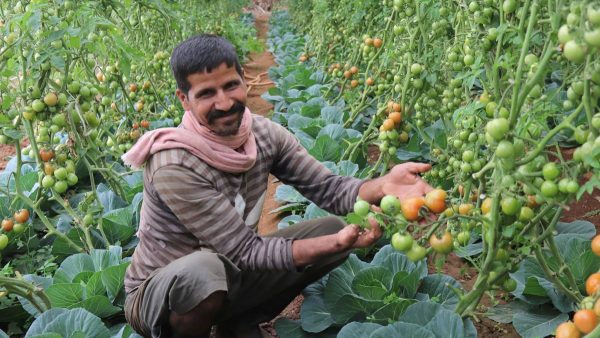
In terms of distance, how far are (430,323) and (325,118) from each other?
3.28 meters

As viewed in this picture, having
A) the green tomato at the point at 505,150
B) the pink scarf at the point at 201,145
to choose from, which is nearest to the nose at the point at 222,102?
the pink scarf at the point at 201,145

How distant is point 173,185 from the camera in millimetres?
2432

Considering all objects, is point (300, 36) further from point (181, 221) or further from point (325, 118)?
point (181, 221)

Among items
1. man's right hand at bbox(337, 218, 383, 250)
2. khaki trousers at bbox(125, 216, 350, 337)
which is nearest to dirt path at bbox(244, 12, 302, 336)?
khaki trousers at bbox(125, 216, 350, 337)

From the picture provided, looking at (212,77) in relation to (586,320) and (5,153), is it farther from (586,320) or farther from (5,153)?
(5,153)

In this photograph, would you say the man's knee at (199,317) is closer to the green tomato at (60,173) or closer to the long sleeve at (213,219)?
the long sleeve at (213,219)

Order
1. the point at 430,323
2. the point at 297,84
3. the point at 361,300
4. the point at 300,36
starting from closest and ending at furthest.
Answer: the point at 430,323 < the point at 361,300 < the point at 297,84 < the point at 300,36

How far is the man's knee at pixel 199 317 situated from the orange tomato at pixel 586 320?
4.07 feet

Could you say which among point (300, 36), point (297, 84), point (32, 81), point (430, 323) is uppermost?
point (32, 81)

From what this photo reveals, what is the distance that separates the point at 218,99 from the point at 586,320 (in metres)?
1.49

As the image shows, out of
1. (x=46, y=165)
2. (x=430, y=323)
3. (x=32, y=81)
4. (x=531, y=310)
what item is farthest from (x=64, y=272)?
(x=531, y=310)

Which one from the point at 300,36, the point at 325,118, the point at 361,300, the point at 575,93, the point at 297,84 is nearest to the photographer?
the point at 575,93

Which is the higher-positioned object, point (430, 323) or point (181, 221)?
point (181, 221)

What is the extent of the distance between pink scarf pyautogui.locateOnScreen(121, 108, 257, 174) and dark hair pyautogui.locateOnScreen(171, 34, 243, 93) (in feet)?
0.59
